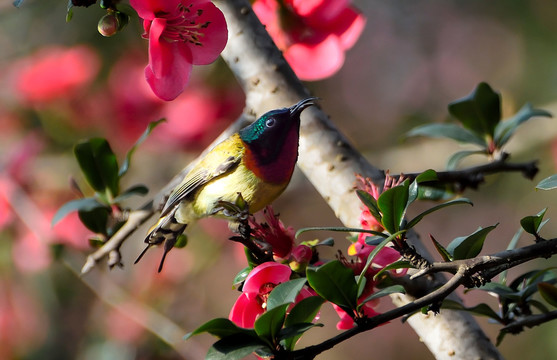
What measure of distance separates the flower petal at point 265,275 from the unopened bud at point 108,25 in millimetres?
250

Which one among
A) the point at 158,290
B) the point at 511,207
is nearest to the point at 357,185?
the point at 158,290

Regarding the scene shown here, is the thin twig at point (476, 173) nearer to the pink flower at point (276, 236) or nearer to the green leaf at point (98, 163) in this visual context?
the pink flower at point (276, 236)

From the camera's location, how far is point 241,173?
694 mm

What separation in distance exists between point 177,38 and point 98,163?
270 mm

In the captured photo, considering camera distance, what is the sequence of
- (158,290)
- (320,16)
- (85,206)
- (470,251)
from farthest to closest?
(158,290) → (320,16) → (85,206) → (470,251)

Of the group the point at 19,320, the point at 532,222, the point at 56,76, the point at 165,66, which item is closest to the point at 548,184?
the point at 532,222

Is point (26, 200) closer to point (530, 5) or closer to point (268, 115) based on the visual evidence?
point (268, 115)

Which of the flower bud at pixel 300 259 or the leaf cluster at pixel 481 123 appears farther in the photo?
the leaf cluster at pixel 481 123

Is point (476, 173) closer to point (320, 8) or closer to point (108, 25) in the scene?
point (320, 8)

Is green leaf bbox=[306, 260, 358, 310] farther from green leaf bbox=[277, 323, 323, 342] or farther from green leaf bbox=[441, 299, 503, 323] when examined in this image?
green leaf bbox=[441, 299, 503, 323]

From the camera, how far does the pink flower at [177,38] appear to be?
0.64m

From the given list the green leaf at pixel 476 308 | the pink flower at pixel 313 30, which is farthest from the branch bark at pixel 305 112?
the pink flower at pixel 313 30

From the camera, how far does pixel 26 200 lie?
5.24 ft

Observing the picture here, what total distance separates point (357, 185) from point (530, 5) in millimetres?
2003
